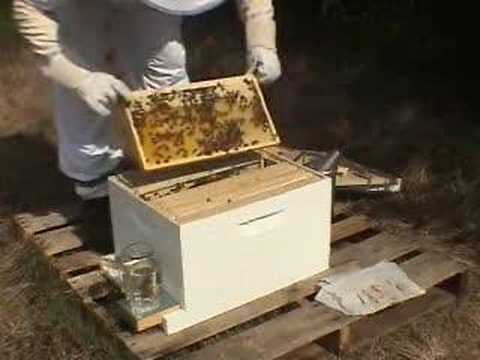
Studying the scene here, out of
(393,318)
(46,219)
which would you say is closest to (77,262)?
(46,219)

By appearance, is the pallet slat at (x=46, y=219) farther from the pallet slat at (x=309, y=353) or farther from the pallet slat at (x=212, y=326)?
the pallet slat at (x=309, y=353)

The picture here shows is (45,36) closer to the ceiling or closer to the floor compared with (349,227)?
closer to the ceiling

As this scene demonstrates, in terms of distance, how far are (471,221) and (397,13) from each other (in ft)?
5.19

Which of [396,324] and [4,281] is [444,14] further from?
[4,281]

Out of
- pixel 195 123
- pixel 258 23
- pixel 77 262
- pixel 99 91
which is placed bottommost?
pixel 77 262

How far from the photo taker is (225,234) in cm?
193

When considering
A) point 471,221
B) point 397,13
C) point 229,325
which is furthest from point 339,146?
point 229,325

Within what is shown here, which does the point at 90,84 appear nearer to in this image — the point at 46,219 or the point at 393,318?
the point at 46,219

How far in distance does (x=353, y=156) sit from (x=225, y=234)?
4.48 ft

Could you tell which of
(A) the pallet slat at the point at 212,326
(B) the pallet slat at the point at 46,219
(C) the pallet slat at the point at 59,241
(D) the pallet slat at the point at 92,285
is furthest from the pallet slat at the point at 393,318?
(B) the pallet slat at the point at 46,219

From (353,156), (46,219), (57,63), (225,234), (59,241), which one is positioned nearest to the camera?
(225,234)

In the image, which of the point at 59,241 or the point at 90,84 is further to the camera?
the point at 59,241

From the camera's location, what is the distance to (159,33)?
232 centimetres

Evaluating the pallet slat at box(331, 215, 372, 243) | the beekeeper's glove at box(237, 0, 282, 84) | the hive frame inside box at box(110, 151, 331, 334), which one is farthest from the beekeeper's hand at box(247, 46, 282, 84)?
the pallet slat at box(331, 215, 372, 243)
